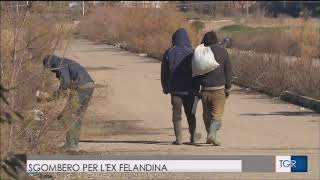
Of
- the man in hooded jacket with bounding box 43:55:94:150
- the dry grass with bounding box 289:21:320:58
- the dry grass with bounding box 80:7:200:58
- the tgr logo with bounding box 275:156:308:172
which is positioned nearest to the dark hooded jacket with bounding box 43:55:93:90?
the man in hooded jacket with bounding box 43:55:94:150

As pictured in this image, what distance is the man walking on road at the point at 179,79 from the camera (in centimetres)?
1291

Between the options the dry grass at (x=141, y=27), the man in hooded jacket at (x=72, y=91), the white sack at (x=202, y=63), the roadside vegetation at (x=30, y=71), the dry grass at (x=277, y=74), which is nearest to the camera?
the roadside vegetation at (x=30, y=71)

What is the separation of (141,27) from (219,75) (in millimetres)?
34320

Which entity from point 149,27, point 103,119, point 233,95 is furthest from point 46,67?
point 149,27

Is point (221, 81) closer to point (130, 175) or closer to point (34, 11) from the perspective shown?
point (130, 175)

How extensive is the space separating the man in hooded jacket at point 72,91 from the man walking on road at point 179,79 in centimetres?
136

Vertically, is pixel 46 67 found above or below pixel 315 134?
above

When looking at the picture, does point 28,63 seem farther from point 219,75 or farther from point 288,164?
point 219,75

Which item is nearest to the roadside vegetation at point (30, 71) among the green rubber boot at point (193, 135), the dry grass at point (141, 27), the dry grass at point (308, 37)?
the green rubber boot at point (193, 135)

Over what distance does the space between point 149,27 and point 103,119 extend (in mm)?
27727

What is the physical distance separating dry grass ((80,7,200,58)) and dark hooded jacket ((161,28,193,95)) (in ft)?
77.4

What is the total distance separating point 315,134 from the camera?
46.7 ft

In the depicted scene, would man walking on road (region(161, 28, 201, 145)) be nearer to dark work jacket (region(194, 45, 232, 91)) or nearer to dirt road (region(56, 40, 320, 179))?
dark work jacket (region(194, 45, 232, 91))

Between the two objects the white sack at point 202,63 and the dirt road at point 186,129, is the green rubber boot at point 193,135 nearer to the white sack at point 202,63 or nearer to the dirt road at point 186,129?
the dirt road at point 186,129
